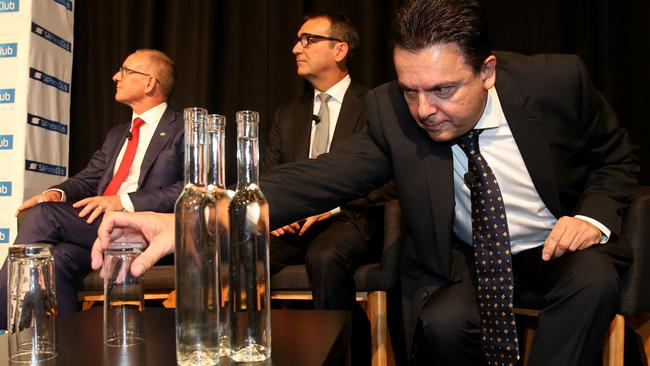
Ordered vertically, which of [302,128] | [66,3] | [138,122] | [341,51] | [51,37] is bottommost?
[302,128]

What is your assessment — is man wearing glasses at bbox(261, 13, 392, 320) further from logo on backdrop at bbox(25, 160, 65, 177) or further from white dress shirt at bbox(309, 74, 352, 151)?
logo on backdrop at bbox(25, 160, 65, 177)

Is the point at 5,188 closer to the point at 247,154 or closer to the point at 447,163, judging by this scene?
the point at 447,163

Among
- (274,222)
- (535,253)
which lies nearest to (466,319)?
(535,253)

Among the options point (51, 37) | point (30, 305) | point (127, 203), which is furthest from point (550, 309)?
point (51, 37)

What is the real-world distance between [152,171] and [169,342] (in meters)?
1.87

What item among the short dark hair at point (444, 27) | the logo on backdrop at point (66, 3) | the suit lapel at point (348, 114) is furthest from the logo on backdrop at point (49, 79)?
the short dark hair at point (444, 27)

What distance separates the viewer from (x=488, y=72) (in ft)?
5.06

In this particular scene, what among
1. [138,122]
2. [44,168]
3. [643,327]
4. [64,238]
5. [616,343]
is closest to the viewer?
[616,343]

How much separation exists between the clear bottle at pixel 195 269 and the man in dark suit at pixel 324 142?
133 centimetres

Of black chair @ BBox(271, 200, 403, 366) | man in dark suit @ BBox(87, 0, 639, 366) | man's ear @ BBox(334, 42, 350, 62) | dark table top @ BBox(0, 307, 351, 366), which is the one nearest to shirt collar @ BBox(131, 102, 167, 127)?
man's ear @ BBox(334, 42, 350, 62)

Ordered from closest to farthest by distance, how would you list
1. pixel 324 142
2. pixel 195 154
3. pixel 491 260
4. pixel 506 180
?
pixel 195 154 < pixel 491 260 < pixel 506 180 < pixel 324 142

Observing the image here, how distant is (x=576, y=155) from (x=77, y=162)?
2826 millimetres

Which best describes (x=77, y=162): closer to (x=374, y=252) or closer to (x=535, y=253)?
(x=374, y=252)

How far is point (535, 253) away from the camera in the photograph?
5.39ft
